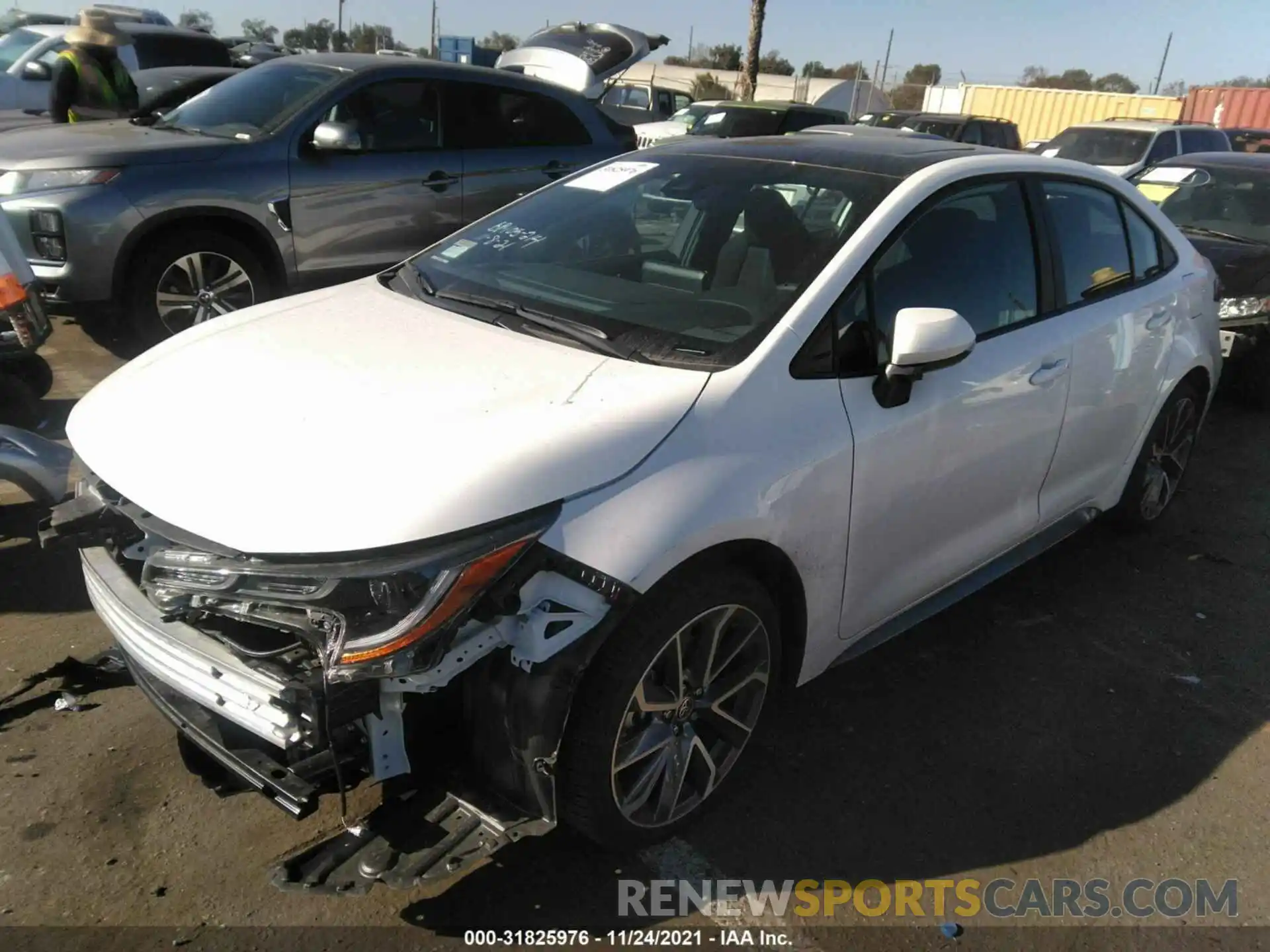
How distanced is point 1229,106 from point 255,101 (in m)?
29.2

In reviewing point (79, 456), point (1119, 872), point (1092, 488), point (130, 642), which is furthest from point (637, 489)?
point (1092, 488)

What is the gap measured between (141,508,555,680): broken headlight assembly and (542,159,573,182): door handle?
569 cm

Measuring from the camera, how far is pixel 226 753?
7.57ft

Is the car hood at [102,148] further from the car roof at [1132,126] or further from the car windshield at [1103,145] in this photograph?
the car roof at [1132,126]

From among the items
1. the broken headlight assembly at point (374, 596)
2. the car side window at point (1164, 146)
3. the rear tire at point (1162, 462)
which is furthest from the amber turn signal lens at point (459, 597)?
the car side window at point (1164, 146)

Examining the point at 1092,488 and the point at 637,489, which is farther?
the point at 1092,488

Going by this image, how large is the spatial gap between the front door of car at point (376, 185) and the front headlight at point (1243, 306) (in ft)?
16.6

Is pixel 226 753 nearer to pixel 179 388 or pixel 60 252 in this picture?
pixel 179 388

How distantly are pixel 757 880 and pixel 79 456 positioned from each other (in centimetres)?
203

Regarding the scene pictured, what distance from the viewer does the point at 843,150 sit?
3.46 m

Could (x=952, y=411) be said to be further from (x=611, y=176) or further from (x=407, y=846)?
(x=407, y=846)

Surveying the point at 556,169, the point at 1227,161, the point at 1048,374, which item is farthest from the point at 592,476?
the point at 1227,161

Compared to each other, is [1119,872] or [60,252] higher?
[60,252]

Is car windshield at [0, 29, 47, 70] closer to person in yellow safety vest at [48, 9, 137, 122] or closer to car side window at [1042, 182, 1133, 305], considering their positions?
person in yellow safety vest at [48, 9, 137, 122]
